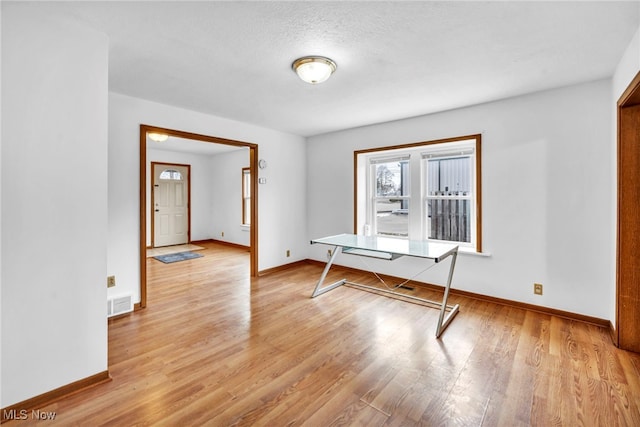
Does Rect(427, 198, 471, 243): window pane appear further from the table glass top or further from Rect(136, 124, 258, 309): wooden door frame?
Rect(136, 124, 258, 309): wooden door frame

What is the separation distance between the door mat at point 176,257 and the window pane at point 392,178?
13.4 feet

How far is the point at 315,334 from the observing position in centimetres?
265

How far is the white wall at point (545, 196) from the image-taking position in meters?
2.79

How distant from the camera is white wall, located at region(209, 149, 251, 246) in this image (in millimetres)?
7125

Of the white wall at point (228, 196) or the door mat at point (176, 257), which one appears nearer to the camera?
the door mat at point (176, 257)

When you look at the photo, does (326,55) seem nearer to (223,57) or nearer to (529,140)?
(223,57)

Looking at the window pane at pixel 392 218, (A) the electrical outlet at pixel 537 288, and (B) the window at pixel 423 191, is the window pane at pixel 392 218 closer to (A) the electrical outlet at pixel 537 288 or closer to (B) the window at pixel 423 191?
(B) the window at pixel 423 191

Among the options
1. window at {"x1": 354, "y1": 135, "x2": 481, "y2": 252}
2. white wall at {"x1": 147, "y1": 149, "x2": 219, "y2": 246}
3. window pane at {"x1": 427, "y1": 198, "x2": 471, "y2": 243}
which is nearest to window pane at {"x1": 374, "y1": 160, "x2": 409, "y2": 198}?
window at {"x1": 354, "y1": 135, "x2": 481, "y2": 252}

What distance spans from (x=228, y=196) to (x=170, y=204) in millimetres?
1446

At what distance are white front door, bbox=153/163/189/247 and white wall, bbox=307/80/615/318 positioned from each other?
6.18m

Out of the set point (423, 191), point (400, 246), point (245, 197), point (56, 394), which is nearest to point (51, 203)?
point (56, 394)

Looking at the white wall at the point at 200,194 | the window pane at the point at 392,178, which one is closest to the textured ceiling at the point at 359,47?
the window pane at the point at 392,178

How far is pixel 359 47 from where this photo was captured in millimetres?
2170

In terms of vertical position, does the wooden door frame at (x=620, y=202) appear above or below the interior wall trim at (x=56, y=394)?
above
